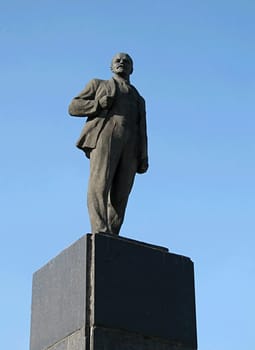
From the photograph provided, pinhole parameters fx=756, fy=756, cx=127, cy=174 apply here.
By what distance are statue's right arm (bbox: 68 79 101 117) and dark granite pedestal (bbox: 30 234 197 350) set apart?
2.05 metres

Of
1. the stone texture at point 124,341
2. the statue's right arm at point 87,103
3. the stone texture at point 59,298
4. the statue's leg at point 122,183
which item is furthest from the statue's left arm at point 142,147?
the stone texture at point 124,341

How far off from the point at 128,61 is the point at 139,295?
12.0 ft

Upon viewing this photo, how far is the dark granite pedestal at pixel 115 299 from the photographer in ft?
30.7

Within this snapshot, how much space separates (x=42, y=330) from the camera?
33.6 feet

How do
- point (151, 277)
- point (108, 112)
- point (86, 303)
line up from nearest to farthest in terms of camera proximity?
point (86, 303), point (151, 277), point (108, 112)

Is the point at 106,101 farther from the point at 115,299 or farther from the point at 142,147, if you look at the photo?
the point at 115,299

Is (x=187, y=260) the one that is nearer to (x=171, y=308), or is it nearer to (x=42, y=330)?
(x=171, y=308)

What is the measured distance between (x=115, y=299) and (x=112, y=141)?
2.41m

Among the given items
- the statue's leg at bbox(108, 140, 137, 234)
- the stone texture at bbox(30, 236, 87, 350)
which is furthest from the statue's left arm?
the stone texture at bbox(30, 236, 87, 350)

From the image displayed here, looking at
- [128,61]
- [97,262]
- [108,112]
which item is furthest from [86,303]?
[128,61]

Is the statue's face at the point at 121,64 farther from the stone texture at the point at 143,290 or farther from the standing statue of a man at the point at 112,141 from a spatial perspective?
the stone texture at the point at 143,290

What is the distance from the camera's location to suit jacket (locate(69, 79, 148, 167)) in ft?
35.8

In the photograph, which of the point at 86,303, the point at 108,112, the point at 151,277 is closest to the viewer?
the point at 86,303

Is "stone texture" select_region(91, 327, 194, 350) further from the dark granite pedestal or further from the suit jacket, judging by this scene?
the suit jacket
